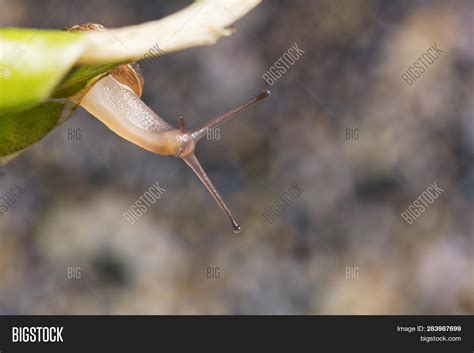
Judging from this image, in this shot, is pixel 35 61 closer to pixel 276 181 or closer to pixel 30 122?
pixel 30 122

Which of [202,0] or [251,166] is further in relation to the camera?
[251,166]

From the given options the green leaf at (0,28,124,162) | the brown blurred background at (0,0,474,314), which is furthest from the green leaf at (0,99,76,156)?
the brown blurred background at (0,0,474,314)

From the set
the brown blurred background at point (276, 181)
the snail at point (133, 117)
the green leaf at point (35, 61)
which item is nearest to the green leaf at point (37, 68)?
the green leaf at point (35, 61)

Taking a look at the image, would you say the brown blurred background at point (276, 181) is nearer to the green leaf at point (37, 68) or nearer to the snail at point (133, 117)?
the snail at point (133, 117)

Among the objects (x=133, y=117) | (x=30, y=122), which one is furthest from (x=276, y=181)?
(x=30, y=122)

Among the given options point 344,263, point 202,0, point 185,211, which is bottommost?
point 202,0

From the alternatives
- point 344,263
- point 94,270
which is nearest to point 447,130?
point 344,263

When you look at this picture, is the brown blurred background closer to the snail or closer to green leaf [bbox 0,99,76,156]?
the snail
